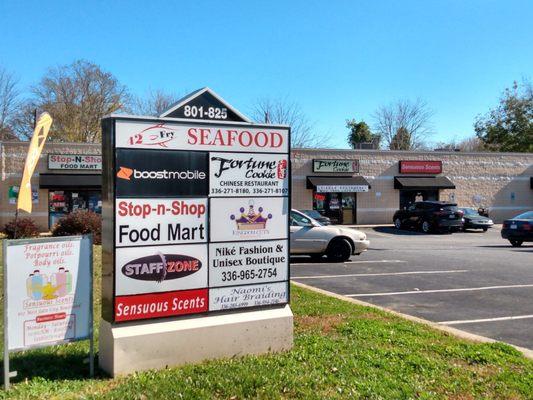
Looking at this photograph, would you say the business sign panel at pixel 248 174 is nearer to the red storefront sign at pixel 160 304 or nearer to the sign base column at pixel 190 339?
the red storefront sign at pixel 160 304

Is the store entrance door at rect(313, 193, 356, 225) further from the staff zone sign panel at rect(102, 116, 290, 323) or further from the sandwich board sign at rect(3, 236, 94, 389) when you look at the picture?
the sandwich board sign at rect(3, 236, 94, 389)

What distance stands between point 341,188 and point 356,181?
139cm

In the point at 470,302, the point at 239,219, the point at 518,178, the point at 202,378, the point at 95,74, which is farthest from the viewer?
the point at 95,74

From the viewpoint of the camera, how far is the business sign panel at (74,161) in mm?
28859

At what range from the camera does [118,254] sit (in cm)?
469

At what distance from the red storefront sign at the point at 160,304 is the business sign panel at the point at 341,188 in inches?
1102

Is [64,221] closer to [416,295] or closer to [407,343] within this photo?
[416,295]

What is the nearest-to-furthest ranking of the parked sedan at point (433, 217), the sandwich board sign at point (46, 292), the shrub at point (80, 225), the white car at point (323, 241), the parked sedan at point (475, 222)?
the sandwich board sign at point (46, 292), the white car at point (323, 241), the shrub at point (80, 225), the parked sedan at point (433, 217), the parked sedan at point (475, 222)

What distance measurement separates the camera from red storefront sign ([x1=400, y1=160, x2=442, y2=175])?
3547 cm

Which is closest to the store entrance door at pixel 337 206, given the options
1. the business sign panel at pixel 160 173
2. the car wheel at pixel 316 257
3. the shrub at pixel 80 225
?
the car wheel at pixel 316 257

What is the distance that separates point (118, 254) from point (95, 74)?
146ft

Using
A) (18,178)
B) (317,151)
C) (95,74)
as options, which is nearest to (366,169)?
(317,151)

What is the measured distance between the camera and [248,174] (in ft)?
17.7

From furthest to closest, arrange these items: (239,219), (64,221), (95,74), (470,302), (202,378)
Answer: (95,74)
(64,221)
(470,302)
(239,219)
(202,378)
